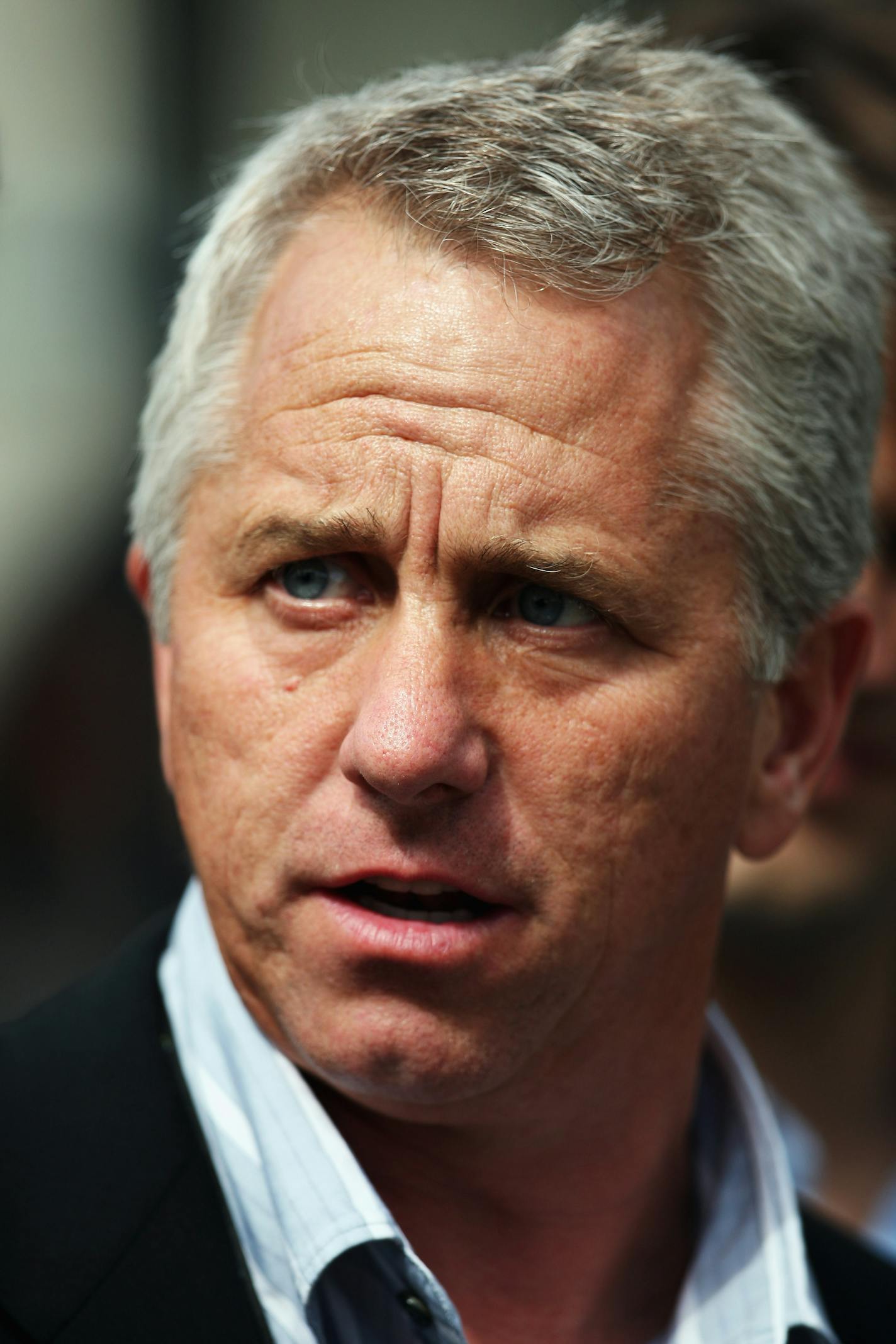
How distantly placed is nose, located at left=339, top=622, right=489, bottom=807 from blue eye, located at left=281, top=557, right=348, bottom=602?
171 millimetres

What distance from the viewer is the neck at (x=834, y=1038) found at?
4.29 meters

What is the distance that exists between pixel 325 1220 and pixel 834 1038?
2.71 meters

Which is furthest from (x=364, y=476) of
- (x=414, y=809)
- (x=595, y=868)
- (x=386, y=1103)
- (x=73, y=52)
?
(x=73, y=52)

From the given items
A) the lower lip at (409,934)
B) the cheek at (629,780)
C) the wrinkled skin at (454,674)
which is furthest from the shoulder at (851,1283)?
the lower lip at (409,934)

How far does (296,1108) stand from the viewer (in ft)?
6.91

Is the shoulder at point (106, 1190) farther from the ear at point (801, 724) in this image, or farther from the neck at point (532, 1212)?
the ear at point (801, 724)

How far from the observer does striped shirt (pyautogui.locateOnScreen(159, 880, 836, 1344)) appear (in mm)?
1978

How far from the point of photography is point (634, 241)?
7.23 ft

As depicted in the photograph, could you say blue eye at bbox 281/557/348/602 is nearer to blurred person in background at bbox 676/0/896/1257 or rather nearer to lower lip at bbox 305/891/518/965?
lower lip at bbox 305/891/518/965

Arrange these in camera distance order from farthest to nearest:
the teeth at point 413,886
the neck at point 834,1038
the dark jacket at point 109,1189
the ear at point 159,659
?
the neck at point 834,1038 → the ear at point 159,659 → the teeth at point 413,886 → the dark jacket at point 109,1189

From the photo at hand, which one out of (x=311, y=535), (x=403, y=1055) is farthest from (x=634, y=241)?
(x=403, y=1055)

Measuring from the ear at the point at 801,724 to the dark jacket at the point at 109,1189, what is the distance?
1.03m

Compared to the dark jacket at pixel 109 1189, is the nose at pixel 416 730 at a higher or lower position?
higher

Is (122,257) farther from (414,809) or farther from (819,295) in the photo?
(414,809)
